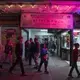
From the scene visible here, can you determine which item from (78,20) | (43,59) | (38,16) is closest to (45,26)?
(38,16)

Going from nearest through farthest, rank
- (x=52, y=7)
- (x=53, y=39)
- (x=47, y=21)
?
(x=52, y=7)
(x=47, y=21)
(x=53, y=39)

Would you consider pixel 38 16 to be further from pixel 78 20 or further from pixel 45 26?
pixel 78 20

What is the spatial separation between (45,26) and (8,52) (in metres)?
3.18

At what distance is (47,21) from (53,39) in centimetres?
2359

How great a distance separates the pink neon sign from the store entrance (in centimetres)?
395

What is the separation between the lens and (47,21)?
805 inches

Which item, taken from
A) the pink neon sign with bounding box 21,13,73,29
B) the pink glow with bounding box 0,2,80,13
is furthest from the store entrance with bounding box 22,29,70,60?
the pink glow with bounding box 0,2,80,13

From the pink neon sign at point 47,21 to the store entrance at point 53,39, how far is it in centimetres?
395

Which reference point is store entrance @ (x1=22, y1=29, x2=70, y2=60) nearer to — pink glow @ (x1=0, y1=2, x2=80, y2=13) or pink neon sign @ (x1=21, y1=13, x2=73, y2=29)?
pink neon sign @ (x1=21, y1=13, x2=73, y2=29)

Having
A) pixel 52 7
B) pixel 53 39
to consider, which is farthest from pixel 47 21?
pixel 53 39

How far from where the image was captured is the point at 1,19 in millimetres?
21766

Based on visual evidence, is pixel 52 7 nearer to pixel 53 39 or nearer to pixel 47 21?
pixel 47 21

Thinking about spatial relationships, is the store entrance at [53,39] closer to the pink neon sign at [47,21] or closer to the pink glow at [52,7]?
the pink neon sign at [47,21]

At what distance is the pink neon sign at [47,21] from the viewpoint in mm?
20469
